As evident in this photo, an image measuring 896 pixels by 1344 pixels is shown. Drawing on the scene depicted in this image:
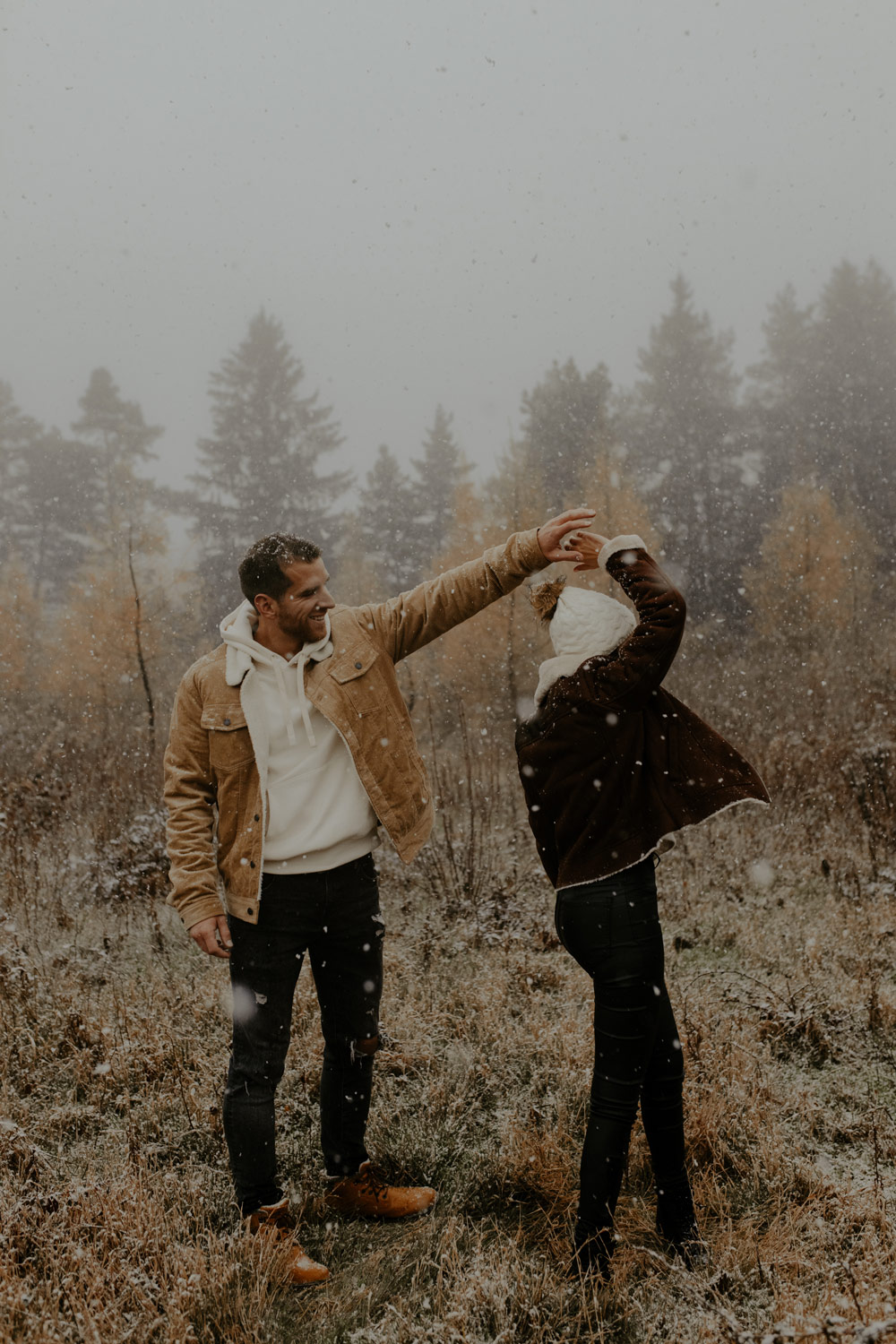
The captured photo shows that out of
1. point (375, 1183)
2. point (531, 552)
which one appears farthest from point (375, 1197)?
point (531, 552)

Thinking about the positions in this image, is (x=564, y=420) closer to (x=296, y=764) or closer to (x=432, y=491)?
(x=432, y=491)

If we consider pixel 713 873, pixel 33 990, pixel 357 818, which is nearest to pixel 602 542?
pixel 357 818

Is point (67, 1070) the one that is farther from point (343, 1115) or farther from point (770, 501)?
point (770, 501)

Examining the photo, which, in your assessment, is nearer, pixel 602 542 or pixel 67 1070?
pixel 602 542

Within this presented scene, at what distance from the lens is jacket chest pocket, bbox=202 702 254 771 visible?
266 cm

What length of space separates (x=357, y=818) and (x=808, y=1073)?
261 cm

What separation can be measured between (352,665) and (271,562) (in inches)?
17.5

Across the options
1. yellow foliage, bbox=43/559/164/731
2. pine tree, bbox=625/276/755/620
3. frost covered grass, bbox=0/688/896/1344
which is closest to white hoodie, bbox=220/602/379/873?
frost covered grass, bbox=0/688/896/1344

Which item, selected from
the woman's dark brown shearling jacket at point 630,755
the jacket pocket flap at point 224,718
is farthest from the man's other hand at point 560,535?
the jacket pocket flap at point 224,718

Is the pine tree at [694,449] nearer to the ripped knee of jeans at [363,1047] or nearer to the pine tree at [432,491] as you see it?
the pine tree at [432,491]

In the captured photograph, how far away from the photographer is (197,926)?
2.60 m

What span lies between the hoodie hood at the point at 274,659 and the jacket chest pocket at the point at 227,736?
10cm

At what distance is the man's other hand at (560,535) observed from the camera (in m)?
2.65

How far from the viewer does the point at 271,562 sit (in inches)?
104
